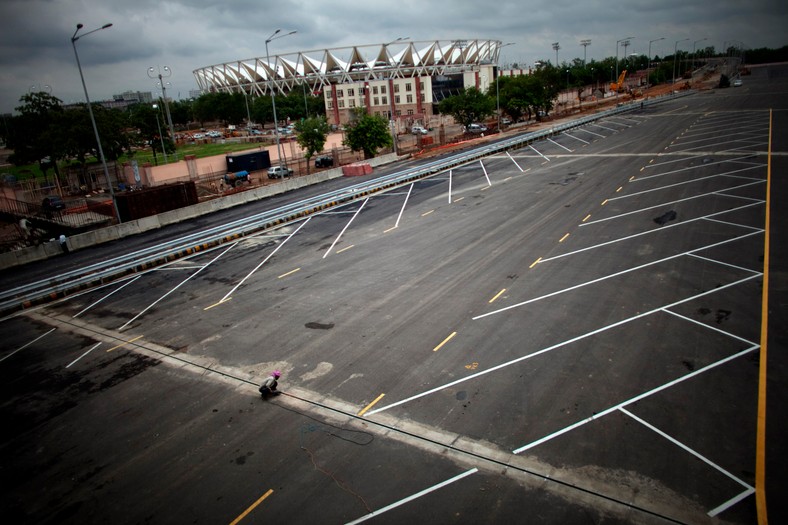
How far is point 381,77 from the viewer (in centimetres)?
15275

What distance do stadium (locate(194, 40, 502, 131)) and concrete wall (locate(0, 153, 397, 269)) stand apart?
185ft

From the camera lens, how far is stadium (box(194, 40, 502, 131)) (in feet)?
392

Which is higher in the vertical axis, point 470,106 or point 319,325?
point 470,106

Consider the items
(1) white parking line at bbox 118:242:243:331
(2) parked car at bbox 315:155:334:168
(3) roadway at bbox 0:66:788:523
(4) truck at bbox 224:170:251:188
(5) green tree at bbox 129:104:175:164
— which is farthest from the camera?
(5) green tree at bbox 129:104:175:164

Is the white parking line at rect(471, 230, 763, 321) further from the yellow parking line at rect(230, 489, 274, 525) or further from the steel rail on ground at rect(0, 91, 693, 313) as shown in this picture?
the steel rail on ground at rect(0, 91, 693, 313)

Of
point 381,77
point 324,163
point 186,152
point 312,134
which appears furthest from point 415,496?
point 381,77

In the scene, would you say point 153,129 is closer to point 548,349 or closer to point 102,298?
point 102,298

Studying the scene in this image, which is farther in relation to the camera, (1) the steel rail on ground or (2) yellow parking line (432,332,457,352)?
(1) the steel rail on ground

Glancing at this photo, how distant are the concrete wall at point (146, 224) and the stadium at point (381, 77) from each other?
56505 millimetres

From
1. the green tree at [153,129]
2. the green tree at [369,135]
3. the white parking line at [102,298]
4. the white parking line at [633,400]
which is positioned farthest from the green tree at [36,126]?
the white parking line at [633,400]

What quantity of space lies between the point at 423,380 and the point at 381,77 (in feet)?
511

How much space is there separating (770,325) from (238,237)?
24.7 metres

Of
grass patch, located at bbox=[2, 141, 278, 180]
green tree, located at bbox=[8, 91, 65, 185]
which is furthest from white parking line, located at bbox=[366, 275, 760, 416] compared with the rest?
grass patch, located at bbox=[2, 141, 278, 180]

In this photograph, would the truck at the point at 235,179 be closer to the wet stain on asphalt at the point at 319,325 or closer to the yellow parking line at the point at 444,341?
the wet stain on asphalt at the point at 319,325
